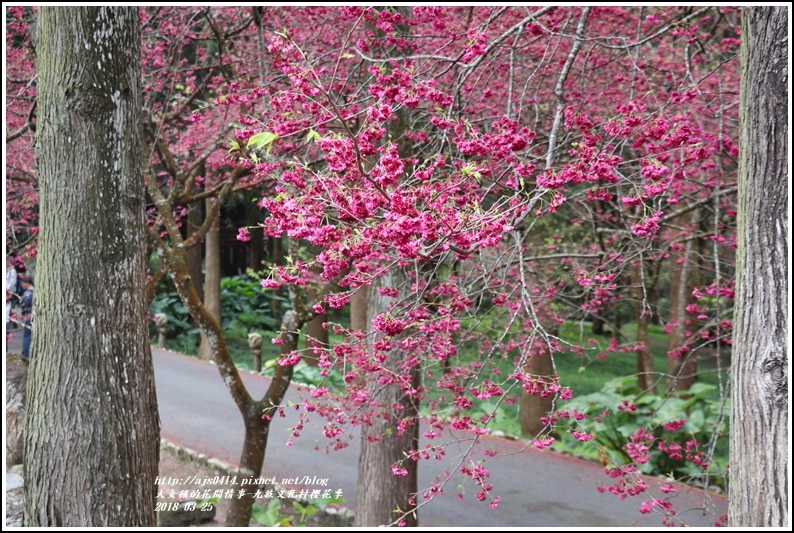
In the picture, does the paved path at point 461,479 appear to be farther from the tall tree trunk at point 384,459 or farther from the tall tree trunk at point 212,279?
the tall tree trunk at point 212,279

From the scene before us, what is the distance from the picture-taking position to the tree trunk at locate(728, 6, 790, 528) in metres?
2.94

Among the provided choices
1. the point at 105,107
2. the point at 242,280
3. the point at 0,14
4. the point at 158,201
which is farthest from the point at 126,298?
the point at 242,280

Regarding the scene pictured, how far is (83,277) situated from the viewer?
3.56 meters

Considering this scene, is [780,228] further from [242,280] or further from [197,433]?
[242,280]

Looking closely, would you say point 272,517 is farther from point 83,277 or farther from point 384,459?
point 83,277

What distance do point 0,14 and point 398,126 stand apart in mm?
2684

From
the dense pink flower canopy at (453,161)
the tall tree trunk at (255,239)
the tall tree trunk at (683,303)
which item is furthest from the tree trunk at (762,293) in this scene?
the tall tree trunk at (255,239)

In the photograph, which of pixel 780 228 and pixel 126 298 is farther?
pixel 126 298

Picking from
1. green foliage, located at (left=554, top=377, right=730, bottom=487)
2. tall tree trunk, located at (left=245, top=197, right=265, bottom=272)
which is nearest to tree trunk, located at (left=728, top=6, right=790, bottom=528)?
green foliage, located at (left=554, top=377, right=730, bottom=487)

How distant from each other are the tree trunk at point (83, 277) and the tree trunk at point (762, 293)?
9.73 ft

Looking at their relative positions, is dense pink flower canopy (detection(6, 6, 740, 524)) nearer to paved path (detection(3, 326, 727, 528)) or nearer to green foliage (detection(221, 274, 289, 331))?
paved path (detection(3, 326, 727, 528))

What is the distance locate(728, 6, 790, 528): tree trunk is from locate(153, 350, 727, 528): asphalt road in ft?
10.1

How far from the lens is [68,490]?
3.58 m

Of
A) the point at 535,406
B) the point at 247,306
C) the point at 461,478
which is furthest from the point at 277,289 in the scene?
the point at 461,478
